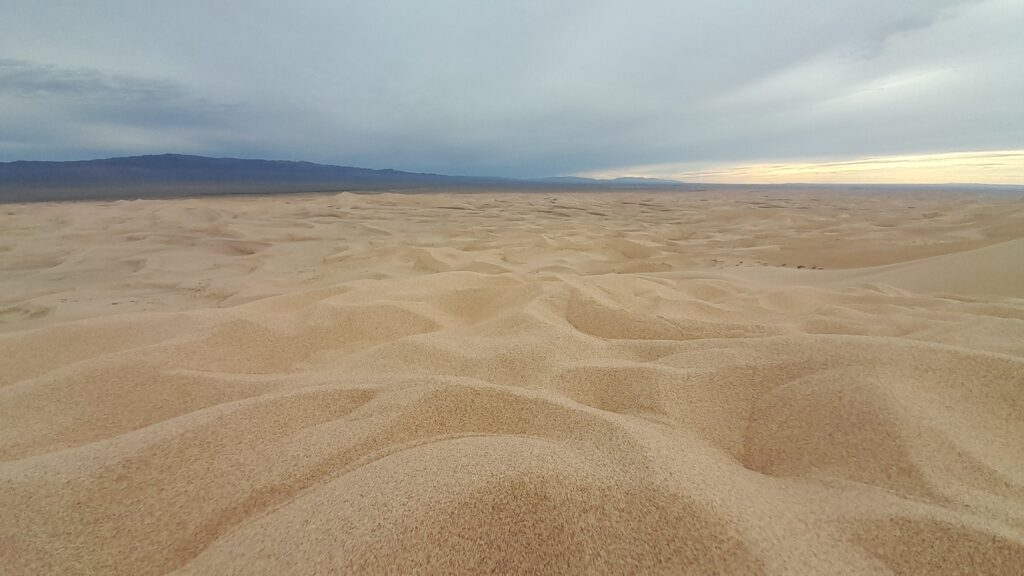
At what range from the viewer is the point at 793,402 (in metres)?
1.23

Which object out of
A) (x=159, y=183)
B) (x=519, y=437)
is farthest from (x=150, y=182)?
(x=519, y=437)

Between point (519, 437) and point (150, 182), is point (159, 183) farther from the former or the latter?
point (519, 437)

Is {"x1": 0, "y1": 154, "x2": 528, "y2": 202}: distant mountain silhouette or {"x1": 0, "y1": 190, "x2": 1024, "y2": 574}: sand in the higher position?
{"x1": 0, "y1": 154, "x2": 528, "y2": 202}: distant mountain silhouette

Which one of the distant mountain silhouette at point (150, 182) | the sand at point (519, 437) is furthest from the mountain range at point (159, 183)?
the sand at point (519, 437)

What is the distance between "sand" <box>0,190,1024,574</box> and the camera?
0.77 meters

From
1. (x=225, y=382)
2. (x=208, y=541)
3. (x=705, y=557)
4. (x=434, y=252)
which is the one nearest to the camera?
(x=705, y=557)

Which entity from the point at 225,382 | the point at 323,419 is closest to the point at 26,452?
the point at 225,382

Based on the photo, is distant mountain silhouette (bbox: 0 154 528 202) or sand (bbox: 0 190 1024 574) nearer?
sand (bbox: 0 190 1024 574)

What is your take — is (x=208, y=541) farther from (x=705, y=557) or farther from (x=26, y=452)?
(x=705, y=557)

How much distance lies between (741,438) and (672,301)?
149cm

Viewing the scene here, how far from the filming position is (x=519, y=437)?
42.6 inches

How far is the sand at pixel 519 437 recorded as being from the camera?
773 mm

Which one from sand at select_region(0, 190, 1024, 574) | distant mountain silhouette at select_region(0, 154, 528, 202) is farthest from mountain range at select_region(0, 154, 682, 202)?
sand at select_region(0, 190, 1024, 574)

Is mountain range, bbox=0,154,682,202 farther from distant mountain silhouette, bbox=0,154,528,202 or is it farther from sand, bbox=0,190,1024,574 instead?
sand, bbox=0,190,1024,574
